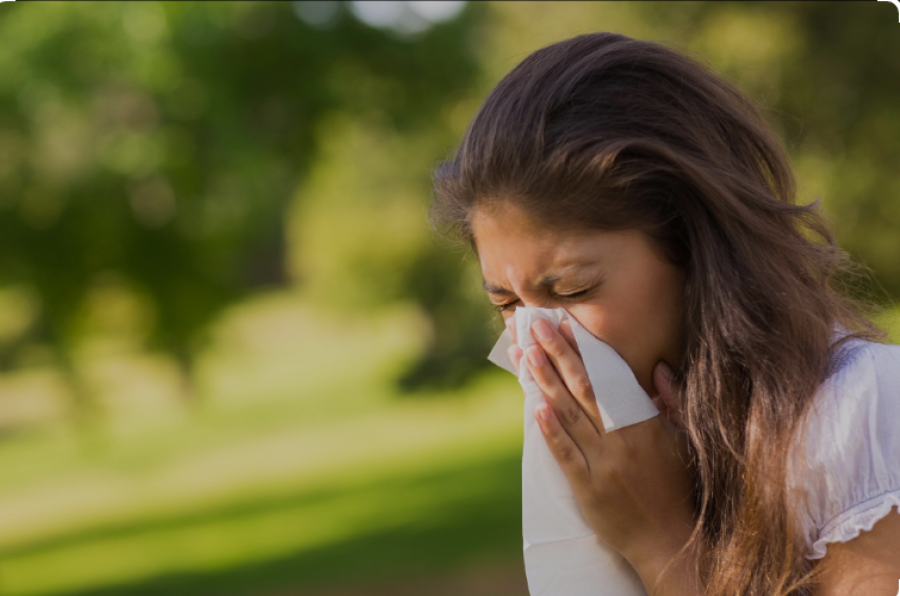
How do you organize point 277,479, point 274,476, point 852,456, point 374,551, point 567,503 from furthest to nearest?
point 274,476, point 277,479, point 374,551, point 567,503, point 852,456

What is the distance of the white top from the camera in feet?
5.46

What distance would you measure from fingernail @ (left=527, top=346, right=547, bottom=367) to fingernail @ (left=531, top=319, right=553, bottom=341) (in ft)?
0.14

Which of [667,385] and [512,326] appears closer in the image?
[667,385]

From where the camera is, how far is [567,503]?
6.89 feet

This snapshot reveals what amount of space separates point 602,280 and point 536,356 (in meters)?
0.26

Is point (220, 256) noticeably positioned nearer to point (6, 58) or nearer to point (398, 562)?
point (6, 58)

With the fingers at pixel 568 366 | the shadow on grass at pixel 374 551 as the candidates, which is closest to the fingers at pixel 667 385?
the fingers at pixel 568 366

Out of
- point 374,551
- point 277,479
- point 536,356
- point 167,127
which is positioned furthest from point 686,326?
point 277,479

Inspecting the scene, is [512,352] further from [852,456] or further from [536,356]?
[852,456]

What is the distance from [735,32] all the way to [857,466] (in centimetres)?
999

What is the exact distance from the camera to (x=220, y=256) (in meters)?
8.88

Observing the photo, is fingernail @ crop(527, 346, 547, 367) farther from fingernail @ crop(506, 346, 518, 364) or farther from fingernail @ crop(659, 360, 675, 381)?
fingernail @ crop(659, 360, 675, 381)

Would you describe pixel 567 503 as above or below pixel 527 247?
below

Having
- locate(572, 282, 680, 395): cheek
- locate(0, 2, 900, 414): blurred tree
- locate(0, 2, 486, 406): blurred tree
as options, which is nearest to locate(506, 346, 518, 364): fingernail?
locate(572, 282, 680, 395): cheek
